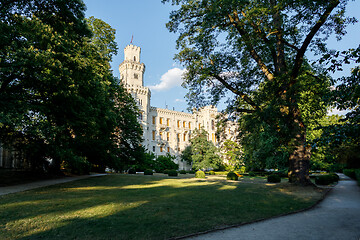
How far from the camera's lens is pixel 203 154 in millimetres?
49531

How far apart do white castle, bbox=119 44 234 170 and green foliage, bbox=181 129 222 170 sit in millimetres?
3954

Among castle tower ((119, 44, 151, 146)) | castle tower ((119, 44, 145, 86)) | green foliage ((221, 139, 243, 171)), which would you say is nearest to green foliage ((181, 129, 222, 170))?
green foliage ((221, 139, 243, 171))

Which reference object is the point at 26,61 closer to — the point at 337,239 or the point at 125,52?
the point at 337,239

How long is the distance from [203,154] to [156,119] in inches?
691

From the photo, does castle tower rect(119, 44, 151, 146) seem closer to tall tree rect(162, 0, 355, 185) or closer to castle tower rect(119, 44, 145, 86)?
castle tower rect(119, 44, 145, 86)

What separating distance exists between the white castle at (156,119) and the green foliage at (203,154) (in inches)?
156

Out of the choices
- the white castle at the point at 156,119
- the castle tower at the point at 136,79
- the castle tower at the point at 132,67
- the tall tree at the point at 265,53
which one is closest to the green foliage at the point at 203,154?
the white castle at the point at 156,119

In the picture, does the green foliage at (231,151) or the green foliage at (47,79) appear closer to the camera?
the green foliage at (47,79)

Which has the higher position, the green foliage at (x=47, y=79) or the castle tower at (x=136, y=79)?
the castle tower at (x=136, y=79)

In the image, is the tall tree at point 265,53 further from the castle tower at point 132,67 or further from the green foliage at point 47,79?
the castle tower at point 132,67

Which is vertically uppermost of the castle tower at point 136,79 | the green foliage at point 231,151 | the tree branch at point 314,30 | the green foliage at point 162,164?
the castle tower at point 136,79

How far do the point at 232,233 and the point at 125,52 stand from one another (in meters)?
58.4

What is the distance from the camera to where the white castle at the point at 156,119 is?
55531 millimetres

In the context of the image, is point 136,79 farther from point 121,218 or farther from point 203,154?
point 121,218
